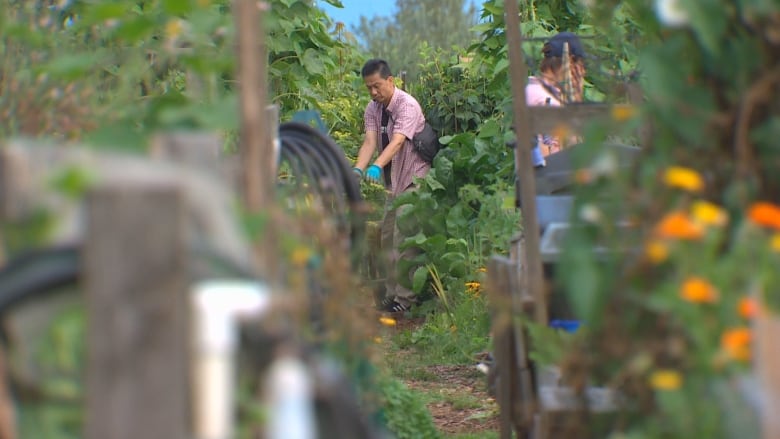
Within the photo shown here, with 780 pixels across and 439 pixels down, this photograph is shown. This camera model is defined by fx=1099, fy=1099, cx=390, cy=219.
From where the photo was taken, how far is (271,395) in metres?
1.65

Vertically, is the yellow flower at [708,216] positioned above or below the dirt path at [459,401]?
above

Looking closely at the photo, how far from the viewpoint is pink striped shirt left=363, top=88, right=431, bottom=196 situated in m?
8.58

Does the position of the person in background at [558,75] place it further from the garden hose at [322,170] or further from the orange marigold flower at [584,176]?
the orange marigold flower at [584,176]

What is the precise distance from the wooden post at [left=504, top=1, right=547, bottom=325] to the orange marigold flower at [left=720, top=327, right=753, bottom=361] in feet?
3.78

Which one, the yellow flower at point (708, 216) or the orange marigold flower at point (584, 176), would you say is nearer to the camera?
the yellow flower at point (708, 216)

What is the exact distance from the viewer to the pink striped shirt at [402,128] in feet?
28.1

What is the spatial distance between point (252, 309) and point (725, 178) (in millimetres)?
1081

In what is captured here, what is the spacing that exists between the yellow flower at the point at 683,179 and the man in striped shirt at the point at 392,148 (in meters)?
6.14

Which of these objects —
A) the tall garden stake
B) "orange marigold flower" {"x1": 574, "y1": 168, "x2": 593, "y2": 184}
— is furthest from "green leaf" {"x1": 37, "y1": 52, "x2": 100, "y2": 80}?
"orange marigold flower" {"x1": 574, "y1": 168, "x2": 593, "y2": 184}

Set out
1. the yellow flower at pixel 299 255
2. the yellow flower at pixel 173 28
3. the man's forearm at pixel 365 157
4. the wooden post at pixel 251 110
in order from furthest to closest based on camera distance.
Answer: the man's forearm at pixel 365 157, the yellow flower at pixel 173 28, the yellow flower at pixel 299 255, the wooden post at pixel 251 110

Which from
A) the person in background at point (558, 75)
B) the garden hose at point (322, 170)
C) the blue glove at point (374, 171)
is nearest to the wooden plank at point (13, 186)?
the garden hose at point (322, 170)

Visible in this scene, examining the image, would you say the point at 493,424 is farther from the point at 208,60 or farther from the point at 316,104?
the point at 316,104

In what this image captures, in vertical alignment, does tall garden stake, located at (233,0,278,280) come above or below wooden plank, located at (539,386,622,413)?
above

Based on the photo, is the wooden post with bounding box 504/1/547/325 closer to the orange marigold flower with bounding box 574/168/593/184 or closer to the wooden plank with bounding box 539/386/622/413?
the wooden plank with bounding box 539/386/622/413
